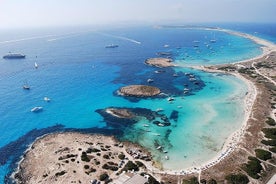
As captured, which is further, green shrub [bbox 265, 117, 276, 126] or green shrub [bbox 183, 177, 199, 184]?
green shrub [bbox 265, 117, 276, 126]

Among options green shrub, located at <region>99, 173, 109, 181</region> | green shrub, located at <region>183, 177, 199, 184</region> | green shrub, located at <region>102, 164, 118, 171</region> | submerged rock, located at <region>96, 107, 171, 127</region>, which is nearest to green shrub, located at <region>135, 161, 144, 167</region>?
green shrub, located at <region>102, 164, 118, 171</region>

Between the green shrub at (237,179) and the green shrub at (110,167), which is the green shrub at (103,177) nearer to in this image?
the green shrub at (110,167)

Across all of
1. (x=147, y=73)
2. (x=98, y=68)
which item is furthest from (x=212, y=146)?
(x=98, y=68)

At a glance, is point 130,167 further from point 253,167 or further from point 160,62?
point 160,62

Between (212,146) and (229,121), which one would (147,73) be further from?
(212,146)

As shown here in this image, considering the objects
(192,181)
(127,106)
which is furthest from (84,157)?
(127,106)

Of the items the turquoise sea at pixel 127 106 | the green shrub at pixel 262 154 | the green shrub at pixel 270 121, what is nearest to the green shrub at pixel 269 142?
the green shrub at pixel 262 154

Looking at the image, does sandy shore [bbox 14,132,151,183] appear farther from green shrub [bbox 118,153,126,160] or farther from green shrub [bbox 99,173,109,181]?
green shrub [bbox 99,173,109,181]
